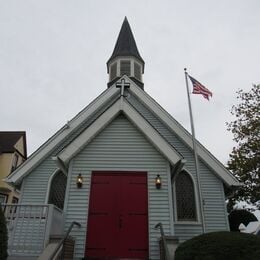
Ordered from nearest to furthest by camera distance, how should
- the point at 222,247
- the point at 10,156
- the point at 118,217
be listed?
1. the point at 222,247
2. the point at 118,217
3. the point at 10,156

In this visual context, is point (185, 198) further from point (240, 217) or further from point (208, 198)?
point (240, 217)

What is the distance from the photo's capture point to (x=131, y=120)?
8805 millimetres

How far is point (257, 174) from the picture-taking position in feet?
59.6

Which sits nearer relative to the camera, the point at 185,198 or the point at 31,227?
the point at 31,227

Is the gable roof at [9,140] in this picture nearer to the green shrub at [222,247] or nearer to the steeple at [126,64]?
the steeple at [126,64]

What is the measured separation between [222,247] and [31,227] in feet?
16.4

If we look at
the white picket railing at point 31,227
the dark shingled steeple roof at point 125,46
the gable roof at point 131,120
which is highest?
the dark shingled steeple roof at point 125,46

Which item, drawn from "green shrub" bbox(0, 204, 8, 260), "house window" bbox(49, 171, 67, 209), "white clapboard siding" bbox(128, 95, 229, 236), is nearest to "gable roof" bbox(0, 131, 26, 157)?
"house window" bbox(49, 171, 67, 209)

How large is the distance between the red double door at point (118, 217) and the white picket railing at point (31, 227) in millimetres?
1088

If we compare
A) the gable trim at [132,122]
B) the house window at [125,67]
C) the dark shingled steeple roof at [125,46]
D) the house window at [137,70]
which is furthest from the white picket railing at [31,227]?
the dark shingled steeple roof at [125,46]

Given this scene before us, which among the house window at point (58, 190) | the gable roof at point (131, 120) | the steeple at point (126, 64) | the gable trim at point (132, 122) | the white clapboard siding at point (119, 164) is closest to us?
the white clapboard siding at point (119, 164)

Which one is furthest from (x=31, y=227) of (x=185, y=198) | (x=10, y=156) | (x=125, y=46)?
(x=10, y=156)

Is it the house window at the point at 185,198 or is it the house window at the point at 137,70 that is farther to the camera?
the house window at the point at 137,70

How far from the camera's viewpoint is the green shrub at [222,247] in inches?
165
